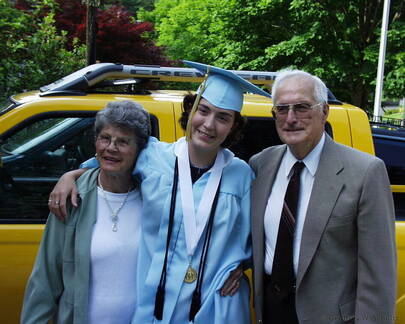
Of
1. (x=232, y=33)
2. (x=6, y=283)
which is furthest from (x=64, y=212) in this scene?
(x=232, y=33)

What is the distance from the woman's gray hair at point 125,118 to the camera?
224cm

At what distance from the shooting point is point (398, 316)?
10.2ft

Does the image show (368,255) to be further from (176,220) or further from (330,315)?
(176,220)

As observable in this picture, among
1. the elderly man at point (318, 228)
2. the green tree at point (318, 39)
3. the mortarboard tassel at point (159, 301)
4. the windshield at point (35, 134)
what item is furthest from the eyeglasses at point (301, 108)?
the green tree at point (318, 39)

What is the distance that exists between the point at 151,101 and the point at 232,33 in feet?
40.9

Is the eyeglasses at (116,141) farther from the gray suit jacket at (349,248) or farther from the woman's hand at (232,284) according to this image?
the gray suit jacket at (349,248)

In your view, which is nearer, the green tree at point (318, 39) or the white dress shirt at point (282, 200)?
the white dress shirt at point (282, 200)

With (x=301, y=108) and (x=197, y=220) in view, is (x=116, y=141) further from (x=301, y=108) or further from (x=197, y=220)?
(x=301, y=108)

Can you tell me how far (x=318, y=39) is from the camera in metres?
12.8

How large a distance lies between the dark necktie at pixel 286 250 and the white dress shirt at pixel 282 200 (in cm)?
2

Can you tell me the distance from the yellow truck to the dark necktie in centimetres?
105

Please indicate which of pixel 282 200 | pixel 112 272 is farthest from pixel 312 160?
pixel 112 272

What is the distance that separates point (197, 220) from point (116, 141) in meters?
0.54


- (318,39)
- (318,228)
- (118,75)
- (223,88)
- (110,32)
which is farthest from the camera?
(110,32)
